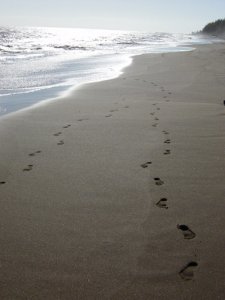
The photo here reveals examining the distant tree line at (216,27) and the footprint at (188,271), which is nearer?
the footprint at (188,271)

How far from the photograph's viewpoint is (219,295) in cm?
231

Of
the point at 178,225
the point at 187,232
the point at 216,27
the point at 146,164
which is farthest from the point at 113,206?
the point at 216,27

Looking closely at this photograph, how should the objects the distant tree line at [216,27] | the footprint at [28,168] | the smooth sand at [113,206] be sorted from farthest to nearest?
the distant tree line at [216,27]
the footprint at [28,168]
the smooth sand at [113,206]

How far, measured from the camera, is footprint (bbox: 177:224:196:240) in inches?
113

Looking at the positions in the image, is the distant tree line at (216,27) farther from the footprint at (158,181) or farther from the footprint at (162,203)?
the footprint at (162,203)

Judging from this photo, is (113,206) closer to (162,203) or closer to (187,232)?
(162,203)

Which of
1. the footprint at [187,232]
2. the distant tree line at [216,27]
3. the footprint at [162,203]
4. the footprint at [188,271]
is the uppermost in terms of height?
the distant tree line at [216,27]

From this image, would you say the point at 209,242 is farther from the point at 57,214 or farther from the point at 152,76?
the point at 152,76

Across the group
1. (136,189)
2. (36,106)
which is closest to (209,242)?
(136,189)

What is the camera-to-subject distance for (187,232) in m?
2.94

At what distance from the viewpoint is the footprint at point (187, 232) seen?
287cm

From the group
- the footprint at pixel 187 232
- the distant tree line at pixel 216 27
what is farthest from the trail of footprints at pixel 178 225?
the distant tree line at pixel 216 27

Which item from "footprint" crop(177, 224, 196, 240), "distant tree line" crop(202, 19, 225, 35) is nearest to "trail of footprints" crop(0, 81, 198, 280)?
"footprint" crop(177, 224, 196, 240)

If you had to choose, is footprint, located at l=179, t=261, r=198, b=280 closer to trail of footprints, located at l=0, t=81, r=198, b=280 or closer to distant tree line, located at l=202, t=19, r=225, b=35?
trail of footprints, located at l=0, t=81, r=198, b=280
